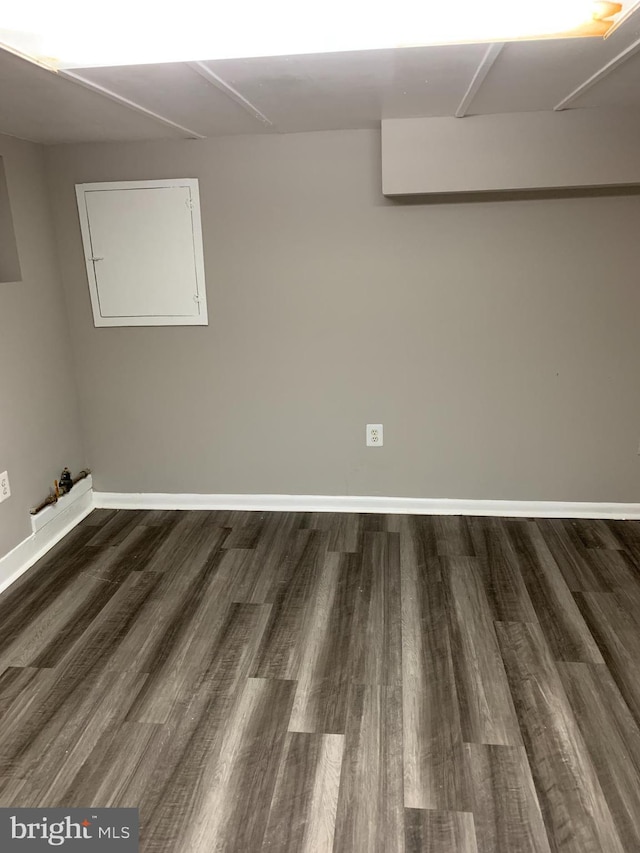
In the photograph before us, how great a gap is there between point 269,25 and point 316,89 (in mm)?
606

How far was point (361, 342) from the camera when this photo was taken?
3.05 m

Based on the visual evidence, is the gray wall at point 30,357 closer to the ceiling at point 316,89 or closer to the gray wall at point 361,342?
the gray wall at point 361,342

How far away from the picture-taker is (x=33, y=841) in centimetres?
153

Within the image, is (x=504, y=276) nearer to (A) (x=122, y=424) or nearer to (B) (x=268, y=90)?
(B) (x=268, y=90)

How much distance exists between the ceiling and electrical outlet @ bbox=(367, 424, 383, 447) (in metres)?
1.43

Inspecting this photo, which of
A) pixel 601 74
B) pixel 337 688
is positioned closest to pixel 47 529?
pixel 337 688

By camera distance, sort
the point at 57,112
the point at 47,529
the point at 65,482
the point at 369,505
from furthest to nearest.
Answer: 1. the point at 369,505
2. the point at 65,482
3. the point at 47,529
4. the point at 57,112

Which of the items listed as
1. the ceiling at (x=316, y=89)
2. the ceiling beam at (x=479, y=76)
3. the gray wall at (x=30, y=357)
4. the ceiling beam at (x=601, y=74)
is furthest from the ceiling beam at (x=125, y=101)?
the ceiling beam at (x=601, y=74)

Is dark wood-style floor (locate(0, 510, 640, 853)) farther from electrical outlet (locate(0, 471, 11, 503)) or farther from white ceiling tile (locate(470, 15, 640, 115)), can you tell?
white ceiling tile (locate(470, 15, 640, 115))

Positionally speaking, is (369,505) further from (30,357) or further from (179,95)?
(179,95)

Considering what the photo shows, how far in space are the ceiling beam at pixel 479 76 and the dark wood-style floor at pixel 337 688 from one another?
1.90 meters

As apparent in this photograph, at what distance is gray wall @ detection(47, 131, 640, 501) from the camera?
2.85 metres

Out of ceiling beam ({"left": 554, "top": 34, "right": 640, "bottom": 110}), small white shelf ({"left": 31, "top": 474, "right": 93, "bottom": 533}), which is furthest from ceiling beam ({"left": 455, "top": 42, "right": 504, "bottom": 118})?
small white shelf ({"left": 31, "top": 474, "right": 93, "bottom": 533})

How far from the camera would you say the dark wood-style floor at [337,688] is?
5.16 feet
